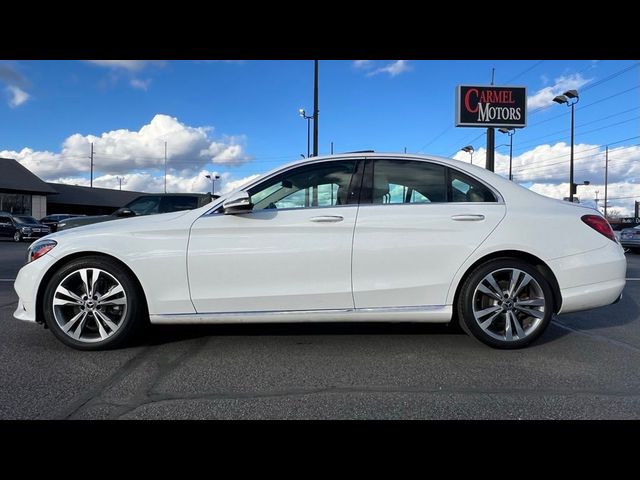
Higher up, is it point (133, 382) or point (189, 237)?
point (189, 237)

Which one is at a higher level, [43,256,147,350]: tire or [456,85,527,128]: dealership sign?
[456,85,527,128]: dealership sign

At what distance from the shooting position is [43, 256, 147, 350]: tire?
3.68 meters

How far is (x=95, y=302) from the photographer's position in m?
3.71

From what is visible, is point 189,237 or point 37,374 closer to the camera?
point 37,374

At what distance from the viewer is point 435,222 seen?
Answer: 375 cm

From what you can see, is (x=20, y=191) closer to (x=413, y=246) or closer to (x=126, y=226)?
(x=126, y=226)

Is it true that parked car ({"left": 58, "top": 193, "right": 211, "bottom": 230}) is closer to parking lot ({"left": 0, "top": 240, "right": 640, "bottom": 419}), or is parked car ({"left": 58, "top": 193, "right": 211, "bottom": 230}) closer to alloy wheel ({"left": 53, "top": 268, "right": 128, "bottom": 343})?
parking lot ({"left": 0, "top": 240, "right": 640, "bottom": 419})

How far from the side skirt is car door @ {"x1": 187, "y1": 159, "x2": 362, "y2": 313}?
46 millimetres

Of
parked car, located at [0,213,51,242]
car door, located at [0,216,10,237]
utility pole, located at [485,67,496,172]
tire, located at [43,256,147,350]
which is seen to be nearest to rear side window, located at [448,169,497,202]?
tire, located at [43,256,147,350]

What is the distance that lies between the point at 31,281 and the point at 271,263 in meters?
2.06
